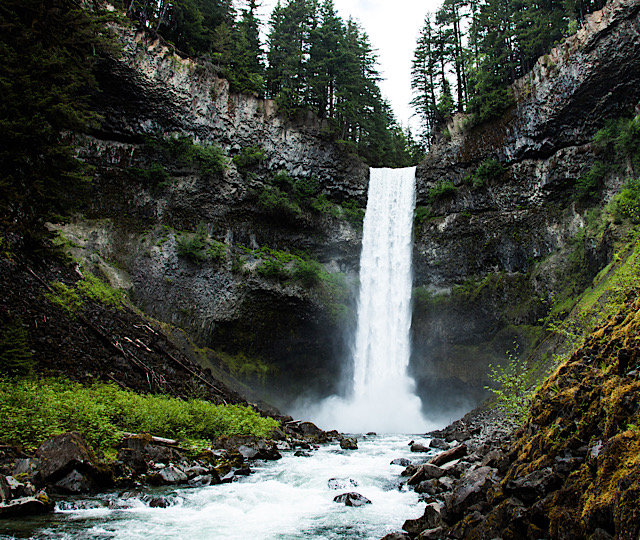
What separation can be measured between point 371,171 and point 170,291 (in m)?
17.3

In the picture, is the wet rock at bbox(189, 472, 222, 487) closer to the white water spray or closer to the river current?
the river current

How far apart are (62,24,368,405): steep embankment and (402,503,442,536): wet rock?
16.4 meters

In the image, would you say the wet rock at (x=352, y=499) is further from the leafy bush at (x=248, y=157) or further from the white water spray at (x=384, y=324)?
the leafy bush at (x=248, y=157)

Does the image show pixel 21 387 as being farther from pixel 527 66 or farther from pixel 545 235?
pixel 527 66

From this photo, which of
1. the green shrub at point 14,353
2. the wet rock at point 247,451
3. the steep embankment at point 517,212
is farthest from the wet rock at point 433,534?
the steep embankment at point 517,212

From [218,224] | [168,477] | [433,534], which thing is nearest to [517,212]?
[218,224]

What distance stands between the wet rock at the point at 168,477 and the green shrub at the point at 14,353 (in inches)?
164

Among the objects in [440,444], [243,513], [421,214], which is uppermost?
[421,214]

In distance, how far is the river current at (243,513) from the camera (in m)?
5.02

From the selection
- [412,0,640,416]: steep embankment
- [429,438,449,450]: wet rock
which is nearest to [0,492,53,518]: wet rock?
[429,438,449,450]: wet rock

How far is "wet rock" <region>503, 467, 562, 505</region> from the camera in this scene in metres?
3.74

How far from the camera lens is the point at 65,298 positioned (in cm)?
1248

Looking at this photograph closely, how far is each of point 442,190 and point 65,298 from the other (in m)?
22.8

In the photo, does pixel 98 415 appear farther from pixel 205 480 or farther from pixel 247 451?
pixel 247 451
